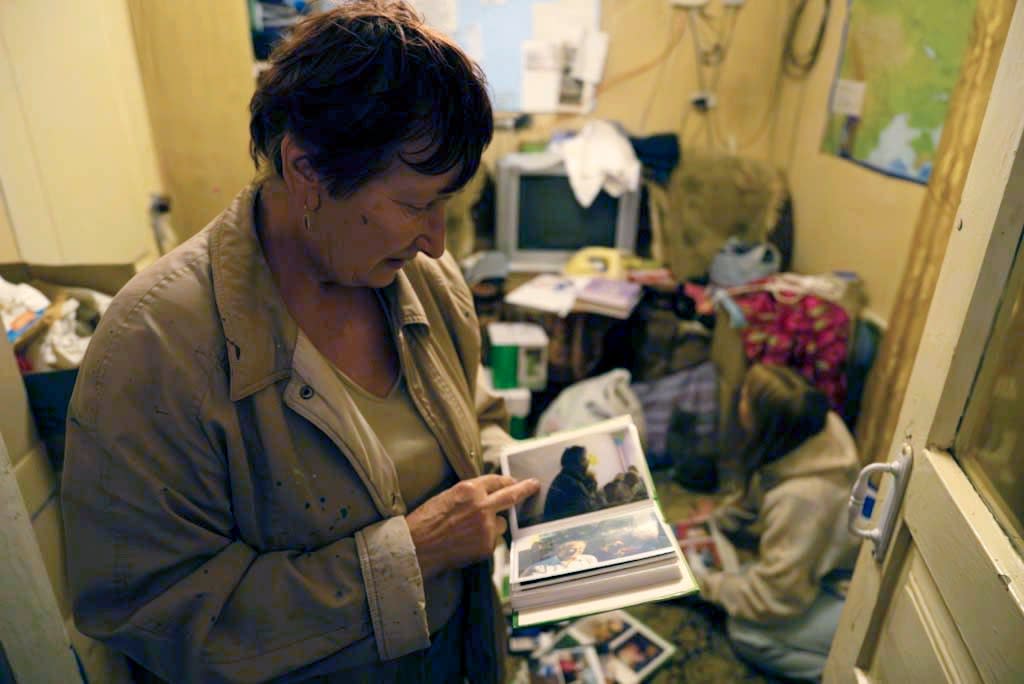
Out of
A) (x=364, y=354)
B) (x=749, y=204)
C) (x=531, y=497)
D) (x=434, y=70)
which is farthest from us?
(x=749, y=204)

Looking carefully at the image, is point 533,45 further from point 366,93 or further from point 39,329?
point 366,93

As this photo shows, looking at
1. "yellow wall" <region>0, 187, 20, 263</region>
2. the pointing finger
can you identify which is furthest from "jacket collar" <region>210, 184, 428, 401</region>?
"yellow wall" <region>0, 187, 20, 263</region>

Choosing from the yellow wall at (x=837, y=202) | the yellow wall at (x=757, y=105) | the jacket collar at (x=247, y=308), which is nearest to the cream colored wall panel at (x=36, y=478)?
the jacket collar at (x=247, y=308)

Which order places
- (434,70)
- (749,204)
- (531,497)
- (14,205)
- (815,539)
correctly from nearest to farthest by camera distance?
(434,70) < (531,497) < (14,205) < (815,539) < (749,204)

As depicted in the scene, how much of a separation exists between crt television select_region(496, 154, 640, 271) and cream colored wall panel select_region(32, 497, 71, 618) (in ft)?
7.34

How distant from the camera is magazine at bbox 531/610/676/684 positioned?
2.02 meters

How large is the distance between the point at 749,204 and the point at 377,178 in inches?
114

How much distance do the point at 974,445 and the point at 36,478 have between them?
5.05 feet

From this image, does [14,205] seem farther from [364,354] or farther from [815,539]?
[815,539]

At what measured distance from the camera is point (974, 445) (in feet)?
2.92

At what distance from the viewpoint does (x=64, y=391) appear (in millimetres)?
1254

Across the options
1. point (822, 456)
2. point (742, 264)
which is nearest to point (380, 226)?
point (822, 456)

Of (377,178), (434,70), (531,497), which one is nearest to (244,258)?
(377,178)

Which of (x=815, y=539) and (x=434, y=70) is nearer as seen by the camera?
(x=434, y=70)
